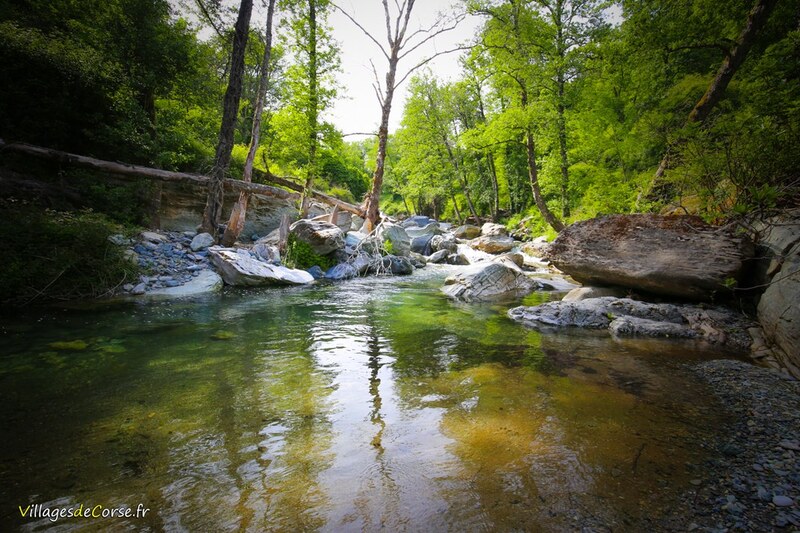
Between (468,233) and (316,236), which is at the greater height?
(468,233)

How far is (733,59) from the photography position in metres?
8.41

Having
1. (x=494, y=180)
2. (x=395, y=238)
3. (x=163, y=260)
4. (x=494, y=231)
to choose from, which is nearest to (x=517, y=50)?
(x=395, y=238)

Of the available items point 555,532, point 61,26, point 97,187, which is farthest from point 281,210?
point 555,532

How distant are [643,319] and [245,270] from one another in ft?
30.3

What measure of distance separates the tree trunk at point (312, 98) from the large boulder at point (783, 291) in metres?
14.7

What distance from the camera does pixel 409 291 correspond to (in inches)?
370

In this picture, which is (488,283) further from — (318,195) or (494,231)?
(494,231)

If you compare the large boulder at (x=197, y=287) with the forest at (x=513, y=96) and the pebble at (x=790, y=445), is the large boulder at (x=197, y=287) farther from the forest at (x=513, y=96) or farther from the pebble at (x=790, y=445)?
the pebble at (x=790, y=445)

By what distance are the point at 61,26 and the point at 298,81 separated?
7.97 m

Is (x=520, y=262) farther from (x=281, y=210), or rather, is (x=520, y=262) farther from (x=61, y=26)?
(x=61, y=26)

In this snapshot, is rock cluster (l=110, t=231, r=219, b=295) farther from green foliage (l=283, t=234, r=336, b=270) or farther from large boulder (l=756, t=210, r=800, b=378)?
large boulder (l=756, t=210, r=800, b=378)

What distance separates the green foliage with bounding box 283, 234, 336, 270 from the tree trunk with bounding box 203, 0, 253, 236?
8.80 feet

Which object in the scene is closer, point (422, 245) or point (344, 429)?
point (344, 429)

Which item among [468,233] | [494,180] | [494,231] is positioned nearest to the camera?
[494,231]
